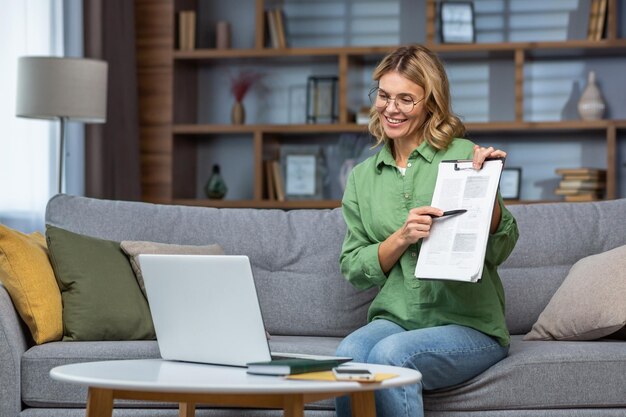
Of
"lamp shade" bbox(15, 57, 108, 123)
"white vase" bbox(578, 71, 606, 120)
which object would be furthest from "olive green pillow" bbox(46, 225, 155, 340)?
"white vase" bbox(578, 71, 606, 120)

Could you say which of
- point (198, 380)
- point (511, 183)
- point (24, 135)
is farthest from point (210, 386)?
point (511, 183)

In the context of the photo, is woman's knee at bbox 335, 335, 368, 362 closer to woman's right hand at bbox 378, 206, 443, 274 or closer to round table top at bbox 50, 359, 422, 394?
woman's right hand at bbox 378, 206, 443, 274

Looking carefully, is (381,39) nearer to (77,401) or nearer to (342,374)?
(77,401)

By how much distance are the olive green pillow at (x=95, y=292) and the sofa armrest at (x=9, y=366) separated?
0.65 feet

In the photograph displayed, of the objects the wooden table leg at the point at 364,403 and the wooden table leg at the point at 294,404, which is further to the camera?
the wooden table leg at the point at 364,403

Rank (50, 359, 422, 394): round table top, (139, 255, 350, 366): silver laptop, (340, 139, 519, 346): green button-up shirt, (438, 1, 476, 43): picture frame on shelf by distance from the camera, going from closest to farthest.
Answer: (50, 359, 422, 394): round table top → (139, 255, 350, 366): silver laptop → (340, 139, 519, 346): green button-up shirt → (438, 1, 476, 43): picture frame on shelf

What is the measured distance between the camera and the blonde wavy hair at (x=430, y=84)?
256 cm

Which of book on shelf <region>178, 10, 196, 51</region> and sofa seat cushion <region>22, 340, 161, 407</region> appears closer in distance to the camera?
sofa seat cushion <region>22, 340, 161, 407</region>

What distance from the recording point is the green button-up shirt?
2438 millimetres

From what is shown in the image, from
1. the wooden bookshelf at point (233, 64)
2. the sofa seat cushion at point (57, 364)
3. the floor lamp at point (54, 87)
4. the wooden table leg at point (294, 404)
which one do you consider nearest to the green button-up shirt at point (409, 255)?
the sofa seat cushion at point (57, 364)

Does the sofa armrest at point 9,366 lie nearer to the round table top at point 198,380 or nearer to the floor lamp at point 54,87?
the round table top at point 198,380

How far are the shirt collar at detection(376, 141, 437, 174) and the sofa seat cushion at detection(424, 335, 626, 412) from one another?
0.54 m

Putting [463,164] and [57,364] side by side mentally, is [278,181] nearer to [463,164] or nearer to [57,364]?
[57,364]

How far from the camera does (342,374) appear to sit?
1.78 m
